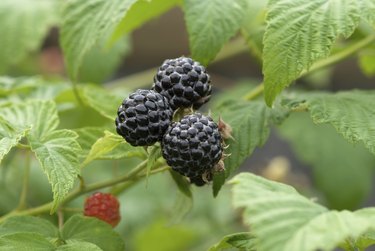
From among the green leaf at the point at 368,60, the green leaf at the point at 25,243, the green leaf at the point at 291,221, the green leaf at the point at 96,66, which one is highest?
the green leaf at the point at 291,221

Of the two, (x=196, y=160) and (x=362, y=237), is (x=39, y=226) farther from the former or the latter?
(x=362, y=237)

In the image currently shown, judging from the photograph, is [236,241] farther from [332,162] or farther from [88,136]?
[332,162]

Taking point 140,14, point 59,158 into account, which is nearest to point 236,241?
point 59,158

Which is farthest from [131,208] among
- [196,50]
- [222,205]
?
[196,50]

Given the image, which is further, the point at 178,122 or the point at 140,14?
the point at 140,14

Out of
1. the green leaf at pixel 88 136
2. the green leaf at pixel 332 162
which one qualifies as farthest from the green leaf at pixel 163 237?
the green leaf at pixel 88 136

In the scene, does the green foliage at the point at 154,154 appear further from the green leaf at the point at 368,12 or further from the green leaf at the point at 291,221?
the green leaf at the point at 368,12

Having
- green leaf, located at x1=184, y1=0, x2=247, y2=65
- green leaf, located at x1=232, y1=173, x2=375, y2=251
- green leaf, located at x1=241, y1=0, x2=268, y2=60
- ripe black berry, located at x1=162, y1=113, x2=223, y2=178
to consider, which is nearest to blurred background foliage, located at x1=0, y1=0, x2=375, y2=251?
green leaf, located at x1=241, y1=0, x2=268, y2=60
